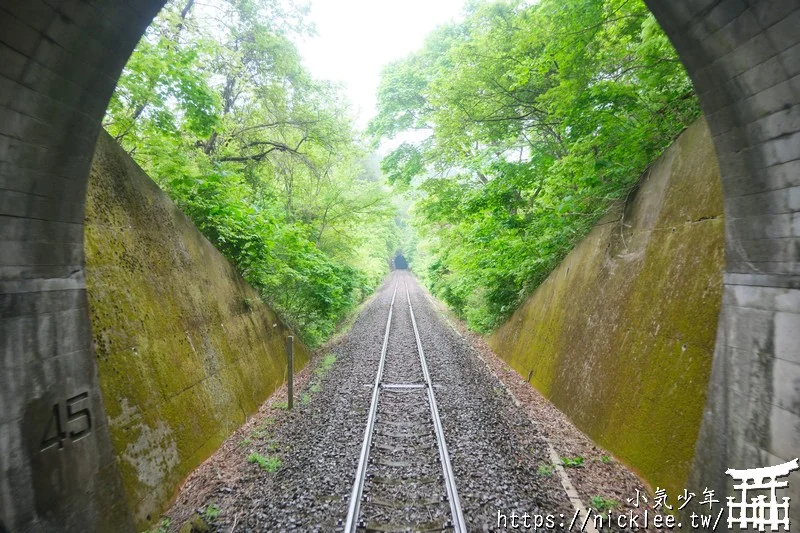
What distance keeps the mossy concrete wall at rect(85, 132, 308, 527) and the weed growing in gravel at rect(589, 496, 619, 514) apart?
4.70 meters

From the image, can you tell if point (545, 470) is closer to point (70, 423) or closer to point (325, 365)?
point (70, 423)

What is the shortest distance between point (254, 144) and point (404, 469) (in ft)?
33.2

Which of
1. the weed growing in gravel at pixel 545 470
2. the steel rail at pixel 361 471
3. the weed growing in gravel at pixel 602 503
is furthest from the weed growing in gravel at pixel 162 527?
the weed growing in gravel at pixel 602 503

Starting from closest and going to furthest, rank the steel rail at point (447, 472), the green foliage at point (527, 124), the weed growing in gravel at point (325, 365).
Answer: the steel rail at point (447, 472) → the green foliage at point (527, 124) → the weed growing in gravel at point (325, 365)

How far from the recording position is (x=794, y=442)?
2389 millimetres

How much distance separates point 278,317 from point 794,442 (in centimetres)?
912

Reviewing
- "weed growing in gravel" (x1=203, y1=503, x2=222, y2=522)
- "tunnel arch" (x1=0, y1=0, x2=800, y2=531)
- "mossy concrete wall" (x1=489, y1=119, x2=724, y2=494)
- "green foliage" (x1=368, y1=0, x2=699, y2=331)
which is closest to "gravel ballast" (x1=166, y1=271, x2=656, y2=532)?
"weed growing in gravel" (x1=203, y1=503, x2=222, y2=522)

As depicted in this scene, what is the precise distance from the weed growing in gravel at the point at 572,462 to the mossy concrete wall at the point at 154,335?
15.9 feet

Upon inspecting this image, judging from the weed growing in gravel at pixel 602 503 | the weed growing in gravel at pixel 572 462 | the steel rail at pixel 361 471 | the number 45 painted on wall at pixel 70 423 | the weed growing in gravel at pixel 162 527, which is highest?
the number 45 painted on wall at pixel 70 423

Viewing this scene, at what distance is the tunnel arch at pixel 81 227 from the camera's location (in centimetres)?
236

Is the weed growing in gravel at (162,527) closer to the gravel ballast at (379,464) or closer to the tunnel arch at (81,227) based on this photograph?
the gravel ballast at (379,464)

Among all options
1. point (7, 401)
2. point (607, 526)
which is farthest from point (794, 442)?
point (7, 401)

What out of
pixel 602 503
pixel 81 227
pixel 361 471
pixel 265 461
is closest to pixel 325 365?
pixel 265 461

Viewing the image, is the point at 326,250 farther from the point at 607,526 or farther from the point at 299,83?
the point at 607,526
